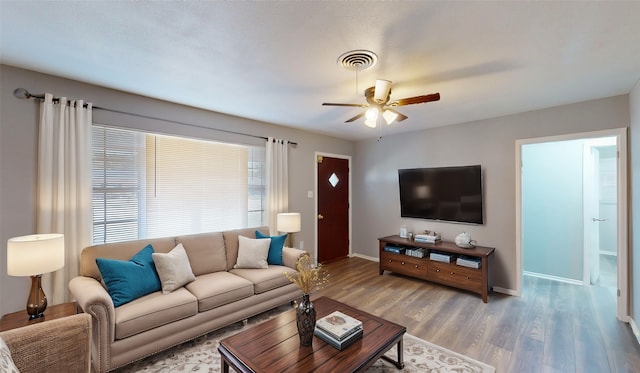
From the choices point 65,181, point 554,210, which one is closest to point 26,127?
point 65,181

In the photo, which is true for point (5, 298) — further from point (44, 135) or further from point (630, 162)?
point (630, 162)

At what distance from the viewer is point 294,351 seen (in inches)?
67.6

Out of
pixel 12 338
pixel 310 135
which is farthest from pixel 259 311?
pixel 310 135

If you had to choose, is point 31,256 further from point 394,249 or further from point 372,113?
point 394,249

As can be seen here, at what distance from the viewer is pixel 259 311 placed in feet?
9.23

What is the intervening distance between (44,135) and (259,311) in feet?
8.59

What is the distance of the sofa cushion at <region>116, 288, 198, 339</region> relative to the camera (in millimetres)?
2014

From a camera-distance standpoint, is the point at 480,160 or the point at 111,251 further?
the point at 480,160

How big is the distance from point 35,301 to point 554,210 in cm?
622

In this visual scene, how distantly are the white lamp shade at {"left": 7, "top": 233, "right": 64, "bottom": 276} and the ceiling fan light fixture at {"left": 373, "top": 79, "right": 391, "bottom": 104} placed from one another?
274 cm

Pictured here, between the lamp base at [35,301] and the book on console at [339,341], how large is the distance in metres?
2.01

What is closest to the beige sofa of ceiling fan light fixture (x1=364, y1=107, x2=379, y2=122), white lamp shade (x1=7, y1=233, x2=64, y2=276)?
white lamp shade (x1=7, y1=233, x2=64, y2=276)

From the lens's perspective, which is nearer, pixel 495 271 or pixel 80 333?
pixel 80 333

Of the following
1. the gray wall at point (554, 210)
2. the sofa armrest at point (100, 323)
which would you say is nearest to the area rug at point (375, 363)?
the sofa armrest at point (100, 323)
